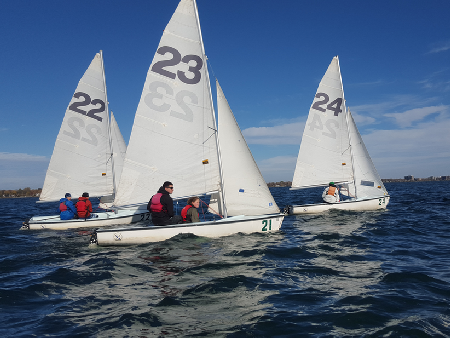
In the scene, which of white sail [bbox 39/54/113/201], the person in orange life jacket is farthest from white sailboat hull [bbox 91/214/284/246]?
the person in orange life jacket

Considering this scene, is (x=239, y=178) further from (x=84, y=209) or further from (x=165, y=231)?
(x=84, y=209)

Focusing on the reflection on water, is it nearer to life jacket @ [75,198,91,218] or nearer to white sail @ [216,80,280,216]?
white sail @ [216,80,280,216]

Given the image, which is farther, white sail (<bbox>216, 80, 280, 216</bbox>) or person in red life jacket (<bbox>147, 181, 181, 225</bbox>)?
white sail (<bbox>216, 80, 280, 216</bbox>)

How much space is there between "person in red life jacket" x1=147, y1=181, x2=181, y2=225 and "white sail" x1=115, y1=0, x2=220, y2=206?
1003 millimetres

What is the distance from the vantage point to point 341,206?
1667 cm

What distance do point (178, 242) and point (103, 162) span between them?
9681 mm

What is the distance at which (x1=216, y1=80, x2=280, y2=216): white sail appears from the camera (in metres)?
10.4

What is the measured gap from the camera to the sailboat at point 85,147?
632 inches

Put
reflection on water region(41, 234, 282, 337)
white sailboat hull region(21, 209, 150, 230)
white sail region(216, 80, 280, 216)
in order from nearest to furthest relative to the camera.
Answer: reflection on water region(41, 234, 282, 337), white sail region(216, 80, 280, 216), white sailboat hull region(21, 209, 150, 230)

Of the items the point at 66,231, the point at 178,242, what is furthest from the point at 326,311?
the point at 66,231

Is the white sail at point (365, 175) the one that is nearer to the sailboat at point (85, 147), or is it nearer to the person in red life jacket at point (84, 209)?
the sailboat at point (85, 147)

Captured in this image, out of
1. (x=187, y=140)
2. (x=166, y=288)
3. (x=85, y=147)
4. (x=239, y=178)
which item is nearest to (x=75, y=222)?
(x=85, y=147)

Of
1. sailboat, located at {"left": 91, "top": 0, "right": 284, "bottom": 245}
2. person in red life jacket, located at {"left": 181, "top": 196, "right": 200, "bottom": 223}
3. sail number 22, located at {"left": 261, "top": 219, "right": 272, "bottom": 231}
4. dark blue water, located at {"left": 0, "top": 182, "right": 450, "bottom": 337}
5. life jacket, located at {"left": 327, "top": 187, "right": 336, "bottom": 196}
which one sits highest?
sailboat, located at {"left": 91, "top": 0, "right": 284, "bottom": 245}

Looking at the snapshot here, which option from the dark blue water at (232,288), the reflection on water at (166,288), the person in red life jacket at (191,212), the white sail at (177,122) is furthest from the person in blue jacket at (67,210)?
the person in red life jacket at (191,212)
